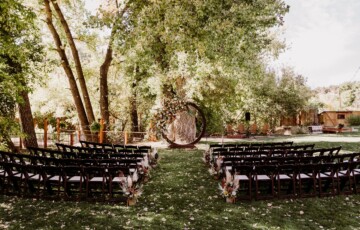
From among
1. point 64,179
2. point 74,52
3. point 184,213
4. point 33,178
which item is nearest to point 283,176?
point 184,213

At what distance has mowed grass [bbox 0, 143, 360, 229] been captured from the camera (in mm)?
7059

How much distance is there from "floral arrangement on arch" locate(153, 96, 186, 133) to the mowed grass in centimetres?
1074

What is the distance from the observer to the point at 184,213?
7.83 meters

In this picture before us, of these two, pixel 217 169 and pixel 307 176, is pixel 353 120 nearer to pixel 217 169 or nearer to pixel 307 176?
pixel 217 169

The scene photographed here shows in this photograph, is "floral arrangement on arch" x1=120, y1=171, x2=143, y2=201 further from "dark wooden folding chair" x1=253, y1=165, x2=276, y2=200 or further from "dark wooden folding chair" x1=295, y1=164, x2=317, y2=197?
"dark wooden folding chair" x1=295, y1=164, x2=317, y2=197

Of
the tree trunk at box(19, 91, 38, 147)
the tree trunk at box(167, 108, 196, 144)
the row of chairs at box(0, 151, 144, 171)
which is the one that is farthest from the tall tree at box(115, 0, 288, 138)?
the row of chairs at box(0, 151, 144, 171)

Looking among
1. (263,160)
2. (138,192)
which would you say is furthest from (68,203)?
(263,160)

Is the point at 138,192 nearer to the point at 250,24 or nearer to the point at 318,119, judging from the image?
the point at 250,24

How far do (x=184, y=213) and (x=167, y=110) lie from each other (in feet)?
42.5

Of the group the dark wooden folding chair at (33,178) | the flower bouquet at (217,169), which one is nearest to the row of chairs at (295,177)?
the flower bouquet at (217,169)

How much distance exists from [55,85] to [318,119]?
40.3 meters

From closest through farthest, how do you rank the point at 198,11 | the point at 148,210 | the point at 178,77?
the point at 148,210 < the point at 198,11 < the point at 178,77

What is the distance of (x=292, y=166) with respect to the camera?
873cm

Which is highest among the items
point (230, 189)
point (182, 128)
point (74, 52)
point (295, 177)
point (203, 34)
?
point (74, 52)
